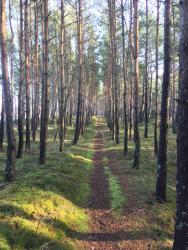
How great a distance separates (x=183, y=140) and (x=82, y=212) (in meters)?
4.44

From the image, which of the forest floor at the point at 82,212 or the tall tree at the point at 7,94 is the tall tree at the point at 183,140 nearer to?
the forest floor at the point at 82,212

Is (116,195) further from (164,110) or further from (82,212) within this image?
(164,110)

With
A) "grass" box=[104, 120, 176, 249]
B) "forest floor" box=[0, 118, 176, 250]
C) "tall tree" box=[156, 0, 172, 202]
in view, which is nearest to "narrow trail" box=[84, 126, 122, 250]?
"forest floor" box=[0, 118, 176, 250]

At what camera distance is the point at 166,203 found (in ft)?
38.1

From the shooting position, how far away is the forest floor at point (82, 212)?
7.83m

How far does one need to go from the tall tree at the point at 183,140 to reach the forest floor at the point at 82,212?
1525mm

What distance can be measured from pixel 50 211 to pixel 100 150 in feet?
52.8

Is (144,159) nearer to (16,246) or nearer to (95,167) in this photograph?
(95,167)

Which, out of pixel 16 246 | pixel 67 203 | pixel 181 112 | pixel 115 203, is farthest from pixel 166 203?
pixel 16 246

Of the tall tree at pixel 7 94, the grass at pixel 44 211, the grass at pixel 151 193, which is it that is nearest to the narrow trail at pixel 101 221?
the grass at pixel 44 211

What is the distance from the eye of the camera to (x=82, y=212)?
408 inches

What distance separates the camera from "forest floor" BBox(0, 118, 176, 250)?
7828 millimetres

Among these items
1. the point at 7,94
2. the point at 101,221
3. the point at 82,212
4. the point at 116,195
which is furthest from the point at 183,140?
the point at 7,94

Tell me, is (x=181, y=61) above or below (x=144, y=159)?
above
